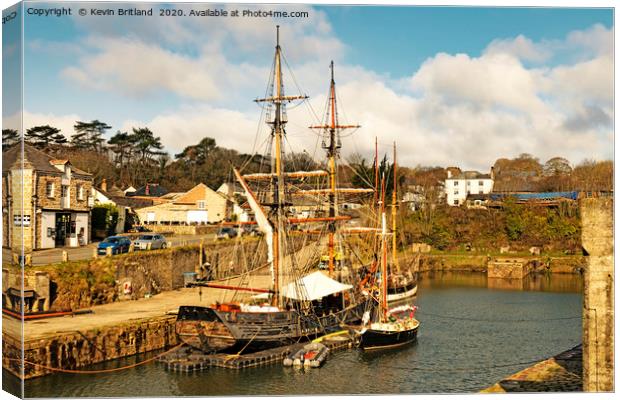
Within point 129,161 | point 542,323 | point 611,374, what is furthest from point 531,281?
point 611,374

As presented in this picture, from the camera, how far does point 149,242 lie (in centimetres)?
3275

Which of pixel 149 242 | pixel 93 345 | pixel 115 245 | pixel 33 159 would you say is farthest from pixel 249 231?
pixel 33 159

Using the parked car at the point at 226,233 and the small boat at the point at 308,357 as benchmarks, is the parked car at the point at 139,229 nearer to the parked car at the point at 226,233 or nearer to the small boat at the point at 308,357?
the parked car at the point at 226,233

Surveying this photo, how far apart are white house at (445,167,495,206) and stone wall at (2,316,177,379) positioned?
162 ft

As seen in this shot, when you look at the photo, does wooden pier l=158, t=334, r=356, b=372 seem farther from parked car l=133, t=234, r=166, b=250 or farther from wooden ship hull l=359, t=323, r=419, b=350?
parked car l=133, t=234, r=166, b=250

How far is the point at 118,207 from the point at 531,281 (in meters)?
27.9

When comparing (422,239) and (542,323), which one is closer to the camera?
(542,323)

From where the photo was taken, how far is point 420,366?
2367 cm

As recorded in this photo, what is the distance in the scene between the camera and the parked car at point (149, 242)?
1283 inches

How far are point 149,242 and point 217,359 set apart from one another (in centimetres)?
1182

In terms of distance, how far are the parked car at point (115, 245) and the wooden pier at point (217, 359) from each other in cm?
732

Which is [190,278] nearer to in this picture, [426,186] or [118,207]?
[118,207]

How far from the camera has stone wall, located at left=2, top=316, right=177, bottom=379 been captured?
64.0 ft

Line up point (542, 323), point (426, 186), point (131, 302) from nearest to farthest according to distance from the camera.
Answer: point (131, 302) → point (542, 323) → point (426, 186)
